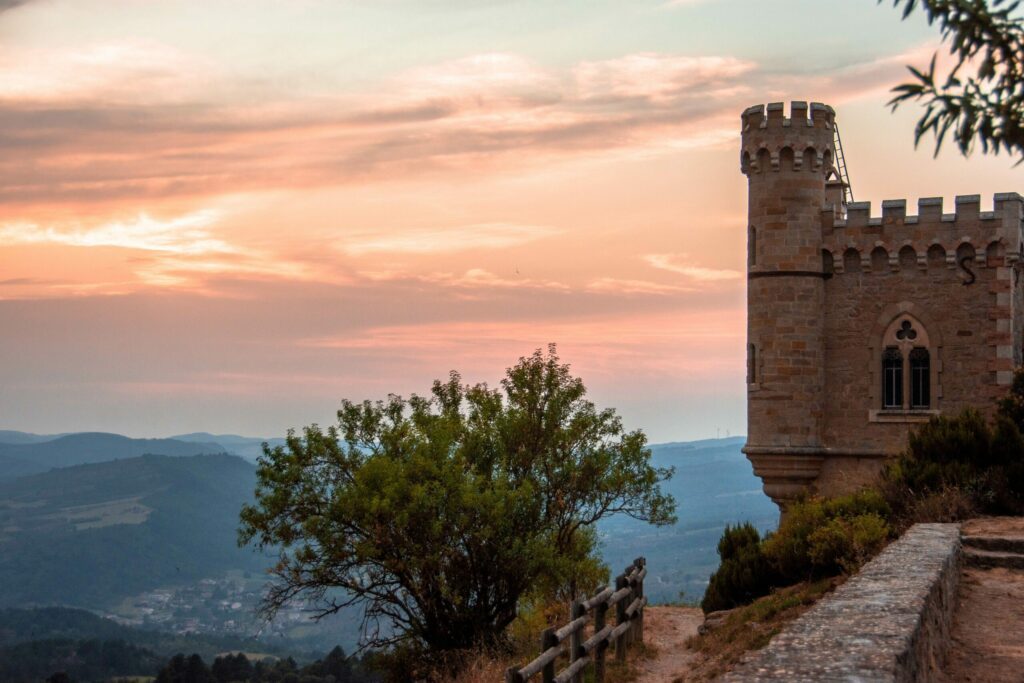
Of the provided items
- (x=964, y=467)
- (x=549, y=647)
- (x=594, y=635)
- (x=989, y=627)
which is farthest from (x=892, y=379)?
(x=989, y=627)

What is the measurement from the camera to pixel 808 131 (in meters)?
28.3

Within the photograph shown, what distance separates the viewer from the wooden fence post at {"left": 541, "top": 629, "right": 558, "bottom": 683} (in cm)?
1418

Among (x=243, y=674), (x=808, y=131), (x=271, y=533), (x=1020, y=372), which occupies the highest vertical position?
(x=808, y=131)

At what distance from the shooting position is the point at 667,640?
72.3 ft

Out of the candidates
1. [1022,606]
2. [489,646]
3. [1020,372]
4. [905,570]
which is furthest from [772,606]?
[1020,372]

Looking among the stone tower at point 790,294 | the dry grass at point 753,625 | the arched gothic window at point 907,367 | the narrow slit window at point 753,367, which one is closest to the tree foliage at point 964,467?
the dry grass at point 753,625

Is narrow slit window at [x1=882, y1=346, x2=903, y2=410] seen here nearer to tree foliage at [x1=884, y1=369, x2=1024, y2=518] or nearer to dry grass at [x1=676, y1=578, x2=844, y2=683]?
tree foliage at [x1=884, y1=369, x2=1024, y2=518]

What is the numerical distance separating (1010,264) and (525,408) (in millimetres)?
11648

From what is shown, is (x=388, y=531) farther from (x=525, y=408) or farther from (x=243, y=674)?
(x=243, y=674)

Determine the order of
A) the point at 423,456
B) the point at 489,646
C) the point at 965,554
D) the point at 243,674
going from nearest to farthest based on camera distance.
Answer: the point at 965,554 → the point at 489,646 → the point at 423,456 → the point at 243,674

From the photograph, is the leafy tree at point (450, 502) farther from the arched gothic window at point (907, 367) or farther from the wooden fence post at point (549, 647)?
the wooden fence post at point (549, 647)

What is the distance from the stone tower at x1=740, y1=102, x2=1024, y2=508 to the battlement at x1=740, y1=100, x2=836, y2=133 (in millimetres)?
31

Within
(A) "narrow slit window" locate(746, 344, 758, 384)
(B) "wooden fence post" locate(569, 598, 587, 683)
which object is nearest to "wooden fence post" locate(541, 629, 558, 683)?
(B) "wooden fence post" locate(569, 598, 587, 683)

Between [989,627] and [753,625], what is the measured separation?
15.2 ft
